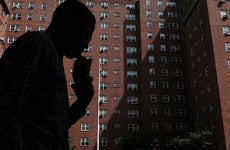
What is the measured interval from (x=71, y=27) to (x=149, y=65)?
59763 mm

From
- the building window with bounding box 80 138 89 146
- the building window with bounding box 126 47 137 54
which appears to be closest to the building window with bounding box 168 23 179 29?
the building window with bounding box 126 47 137 54

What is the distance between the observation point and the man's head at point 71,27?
2309 mm

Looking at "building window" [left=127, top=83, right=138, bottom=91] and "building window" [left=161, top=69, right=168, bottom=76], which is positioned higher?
"building window" [left=161, top=69, right=168, bottom=76]

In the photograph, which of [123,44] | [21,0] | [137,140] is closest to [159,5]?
[123,44]

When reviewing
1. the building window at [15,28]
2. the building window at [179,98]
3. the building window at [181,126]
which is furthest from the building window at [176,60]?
the building window at [15,28]

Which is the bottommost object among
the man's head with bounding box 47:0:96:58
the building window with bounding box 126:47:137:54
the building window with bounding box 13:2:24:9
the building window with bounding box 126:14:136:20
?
the man's head with bounding box 47:0:96:58

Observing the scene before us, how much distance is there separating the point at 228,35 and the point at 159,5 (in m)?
23.5

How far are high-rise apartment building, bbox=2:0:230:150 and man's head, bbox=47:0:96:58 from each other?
42.6 metres

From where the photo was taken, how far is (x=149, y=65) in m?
61.7

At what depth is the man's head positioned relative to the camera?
231 centimetres

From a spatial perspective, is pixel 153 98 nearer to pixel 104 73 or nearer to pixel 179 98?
pixel 179 98

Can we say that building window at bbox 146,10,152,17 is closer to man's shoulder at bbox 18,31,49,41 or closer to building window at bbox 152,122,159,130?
building window at bbox 152,122,159,130

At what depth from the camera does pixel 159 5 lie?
67500mm

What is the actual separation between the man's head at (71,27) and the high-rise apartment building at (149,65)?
4260 cm
